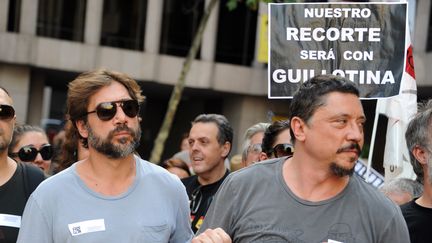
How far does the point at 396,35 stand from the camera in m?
5.55

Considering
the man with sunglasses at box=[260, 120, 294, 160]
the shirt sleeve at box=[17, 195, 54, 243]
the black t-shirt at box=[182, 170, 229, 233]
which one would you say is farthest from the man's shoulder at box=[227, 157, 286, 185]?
the black t-shirt at box=[182, 170, 229, 233]

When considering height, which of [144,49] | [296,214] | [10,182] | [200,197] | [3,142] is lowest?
[200,197]

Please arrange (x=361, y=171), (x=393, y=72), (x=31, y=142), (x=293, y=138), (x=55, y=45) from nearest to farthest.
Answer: (x=293, y=138)
(x=393, y=72)
(x=31, y=142)
(x=361, y=171)
(x=55, y=45)

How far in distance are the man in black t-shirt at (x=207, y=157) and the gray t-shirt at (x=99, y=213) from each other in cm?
235

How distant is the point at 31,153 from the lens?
6.32m

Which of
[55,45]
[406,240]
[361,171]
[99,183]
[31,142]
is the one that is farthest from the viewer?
[55,45]

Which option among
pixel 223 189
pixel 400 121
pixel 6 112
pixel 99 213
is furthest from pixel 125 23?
pixel 223 189

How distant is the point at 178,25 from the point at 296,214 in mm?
22691

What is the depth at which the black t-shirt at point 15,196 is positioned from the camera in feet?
13.4

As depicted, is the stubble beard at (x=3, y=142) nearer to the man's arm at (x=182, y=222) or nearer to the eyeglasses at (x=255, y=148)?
the man's arm at (x=182, y=222)

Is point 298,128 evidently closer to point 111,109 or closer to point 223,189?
point 223,189

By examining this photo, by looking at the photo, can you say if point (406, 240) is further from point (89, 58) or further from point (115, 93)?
point (89, 58)

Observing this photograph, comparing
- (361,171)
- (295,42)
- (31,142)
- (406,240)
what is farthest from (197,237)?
(361,171)

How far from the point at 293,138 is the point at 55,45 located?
1986cm
